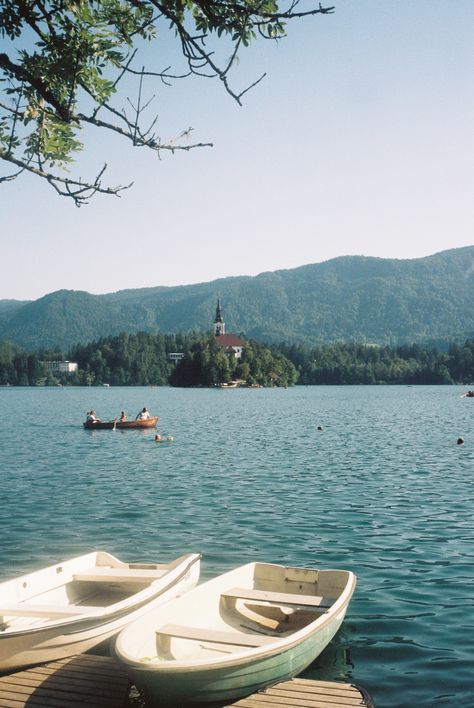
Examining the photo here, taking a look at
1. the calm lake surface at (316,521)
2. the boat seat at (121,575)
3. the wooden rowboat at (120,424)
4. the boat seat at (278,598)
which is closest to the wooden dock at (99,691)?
the calm lake surface at (316,521)

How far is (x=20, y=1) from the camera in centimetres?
793

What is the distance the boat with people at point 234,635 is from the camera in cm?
916

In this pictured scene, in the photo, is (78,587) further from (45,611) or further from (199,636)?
(199,636)

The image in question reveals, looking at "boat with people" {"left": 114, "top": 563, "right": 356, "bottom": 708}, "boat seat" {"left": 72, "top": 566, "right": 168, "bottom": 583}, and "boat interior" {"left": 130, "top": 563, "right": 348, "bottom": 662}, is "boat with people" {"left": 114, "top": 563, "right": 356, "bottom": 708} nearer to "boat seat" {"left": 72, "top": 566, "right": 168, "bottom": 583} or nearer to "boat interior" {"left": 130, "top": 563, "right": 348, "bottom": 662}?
"boat interior" {"left": 130, "top": 563, "right": 348, "bottom": 662}

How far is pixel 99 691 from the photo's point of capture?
9.87m

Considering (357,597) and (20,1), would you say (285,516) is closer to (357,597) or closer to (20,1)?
(357,597)

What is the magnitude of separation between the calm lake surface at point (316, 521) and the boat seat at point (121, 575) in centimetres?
347

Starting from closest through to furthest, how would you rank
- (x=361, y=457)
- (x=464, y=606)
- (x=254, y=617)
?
(x=254, y=617) → (x=464, y=606) → (x=361, y=457)

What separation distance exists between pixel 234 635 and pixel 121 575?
3863mm

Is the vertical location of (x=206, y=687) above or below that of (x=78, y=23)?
below

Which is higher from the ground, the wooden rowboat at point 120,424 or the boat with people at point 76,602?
the boat with people at point 76,602

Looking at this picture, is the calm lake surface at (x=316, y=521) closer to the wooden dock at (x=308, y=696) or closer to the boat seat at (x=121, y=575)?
the wooden dock at (x=308, y=696)

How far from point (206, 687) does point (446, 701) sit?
13.0 feet

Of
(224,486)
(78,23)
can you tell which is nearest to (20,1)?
(78,23)
